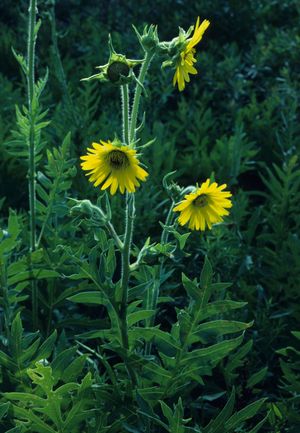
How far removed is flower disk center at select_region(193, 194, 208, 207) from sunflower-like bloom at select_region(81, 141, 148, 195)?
0.25 meters

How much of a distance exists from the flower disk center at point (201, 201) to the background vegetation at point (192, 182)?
0.27 m

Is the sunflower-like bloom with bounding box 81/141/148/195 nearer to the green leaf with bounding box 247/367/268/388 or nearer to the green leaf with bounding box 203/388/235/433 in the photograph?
the green leaf with bounding box 203/388/235/433

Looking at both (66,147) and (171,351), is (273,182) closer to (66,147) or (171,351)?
(66,147)

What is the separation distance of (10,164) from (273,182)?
3.77 feet

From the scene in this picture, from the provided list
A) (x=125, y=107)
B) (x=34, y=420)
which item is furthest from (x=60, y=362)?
(x=125, y=107)

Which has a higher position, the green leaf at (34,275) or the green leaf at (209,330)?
the green leaf at (34,275)

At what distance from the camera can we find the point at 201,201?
1.89 m

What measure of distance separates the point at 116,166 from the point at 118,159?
17mm

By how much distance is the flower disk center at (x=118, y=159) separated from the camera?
1.69 metres

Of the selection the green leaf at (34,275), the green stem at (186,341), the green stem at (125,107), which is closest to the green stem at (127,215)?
the green stem at (125,107)

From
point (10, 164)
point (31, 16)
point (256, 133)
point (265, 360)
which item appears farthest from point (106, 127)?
point (265, 360)

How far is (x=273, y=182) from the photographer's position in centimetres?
287

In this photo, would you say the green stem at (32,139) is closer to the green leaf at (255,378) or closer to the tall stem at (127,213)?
the tall stem at (127,213)

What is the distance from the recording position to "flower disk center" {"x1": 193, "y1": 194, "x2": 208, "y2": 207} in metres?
1.89
